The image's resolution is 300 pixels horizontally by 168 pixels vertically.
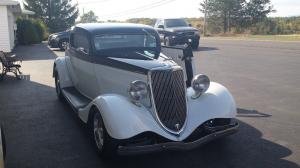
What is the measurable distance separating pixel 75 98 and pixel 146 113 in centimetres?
270

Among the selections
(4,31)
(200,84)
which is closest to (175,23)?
(4,31)

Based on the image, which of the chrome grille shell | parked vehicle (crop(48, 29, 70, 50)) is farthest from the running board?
parked vehicle (crop(48, 29, 70, 50))

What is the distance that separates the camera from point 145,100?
5.41 meters

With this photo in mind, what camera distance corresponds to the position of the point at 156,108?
17.5 ft

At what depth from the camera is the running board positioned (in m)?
7.00

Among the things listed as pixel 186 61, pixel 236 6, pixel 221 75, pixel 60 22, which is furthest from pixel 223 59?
pixel 60 22

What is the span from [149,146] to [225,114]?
1.42 metres

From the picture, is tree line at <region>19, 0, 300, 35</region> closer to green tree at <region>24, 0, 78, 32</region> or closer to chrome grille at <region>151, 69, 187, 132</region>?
green tree at <region>24, 0, 78, 32</region>

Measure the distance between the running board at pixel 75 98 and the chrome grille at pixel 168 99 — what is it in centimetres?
200

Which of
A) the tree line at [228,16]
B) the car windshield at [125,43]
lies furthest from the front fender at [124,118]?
the tree line at [228,16]

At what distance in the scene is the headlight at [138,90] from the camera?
529cm

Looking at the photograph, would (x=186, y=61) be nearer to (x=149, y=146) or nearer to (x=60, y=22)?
(x=149, y=146)

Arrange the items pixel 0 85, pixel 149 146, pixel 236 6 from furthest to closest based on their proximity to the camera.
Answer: pixel 236 6
pixel 0 85
pixel 149 146

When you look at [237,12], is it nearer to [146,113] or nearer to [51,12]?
[51,12]
